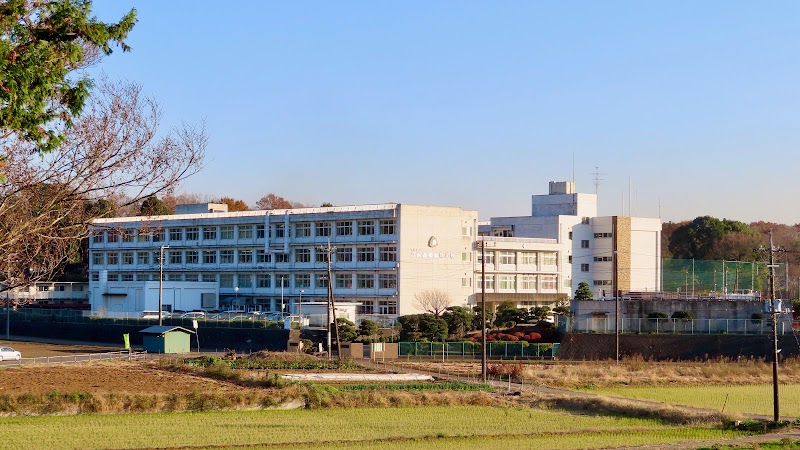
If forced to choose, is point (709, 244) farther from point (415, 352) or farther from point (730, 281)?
point (415, 352)

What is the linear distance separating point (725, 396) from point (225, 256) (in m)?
58.5

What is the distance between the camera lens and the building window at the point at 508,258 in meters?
92.3

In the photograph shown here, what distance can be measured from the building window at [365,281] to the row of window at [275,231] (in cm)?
340

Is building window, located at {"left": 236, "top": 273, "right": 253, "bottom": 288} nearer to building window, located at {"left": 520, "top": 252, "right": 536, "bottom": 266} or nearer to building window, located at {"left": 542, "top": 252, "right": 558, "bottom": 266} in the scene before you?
building window, located at {"left": 520, "top": 252, "right": 536, "bottom": 266}

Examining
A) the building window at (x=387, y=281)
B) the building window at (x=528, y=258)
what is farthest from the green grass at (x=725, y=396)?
the building window at (x=528, y=258)

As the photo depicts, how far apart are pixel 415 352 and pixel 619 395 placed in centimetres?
2308

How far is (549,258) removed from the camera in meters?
97.6

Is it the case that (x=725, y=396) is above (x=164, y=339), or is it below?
below

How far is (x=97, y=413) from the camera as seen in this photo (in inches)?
1495

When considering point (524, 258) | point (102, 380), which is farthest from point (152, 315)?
point (102, 380)

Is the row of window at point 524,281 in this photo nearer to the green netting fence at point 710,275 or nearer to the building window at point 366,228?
the building window at point 366,228

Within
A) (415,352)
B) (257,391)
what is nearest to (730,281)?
(415,352)

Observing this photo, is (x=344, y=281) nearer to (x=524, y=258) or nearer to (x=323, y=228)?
(x=323, y=228)

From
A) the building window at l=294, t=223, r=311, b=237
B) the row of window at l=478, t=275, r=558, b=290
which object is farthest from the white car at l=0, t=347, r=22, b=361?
the row of window at l=478, t=275, r=558, b=290
